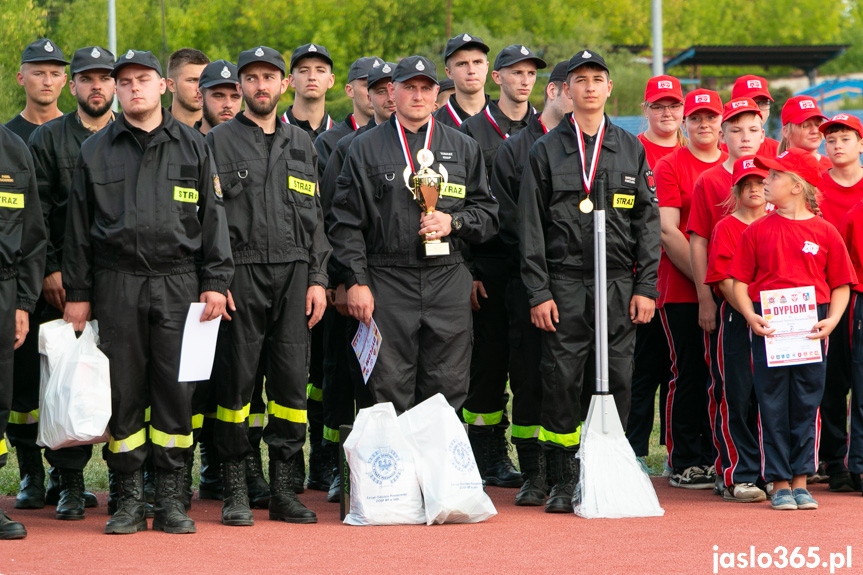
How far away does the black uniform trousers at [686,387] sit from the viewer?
8.41 m

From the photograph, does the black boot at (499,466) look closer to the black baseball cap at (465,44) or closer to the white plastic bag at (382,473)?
the white plastic bag at (382,473)

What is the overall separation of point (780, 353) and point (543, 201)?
1746 mm

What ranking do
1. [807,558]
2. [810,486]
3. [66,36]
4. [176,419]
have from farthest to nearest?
1. [66,36]
2. [810,486]
3. [176,419]
4. [807,558]

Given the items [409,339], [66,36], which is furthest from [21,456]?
[66,36]

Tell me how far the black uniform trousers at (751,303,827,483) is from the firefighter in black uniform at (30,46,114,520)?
4.23 meters

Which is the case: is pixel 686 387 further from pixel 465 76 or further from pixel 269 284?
pixel 269 284

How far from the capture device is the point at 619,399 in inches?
295

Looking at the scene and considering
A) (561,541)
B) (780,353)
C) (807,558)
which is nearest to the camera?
(807,558)

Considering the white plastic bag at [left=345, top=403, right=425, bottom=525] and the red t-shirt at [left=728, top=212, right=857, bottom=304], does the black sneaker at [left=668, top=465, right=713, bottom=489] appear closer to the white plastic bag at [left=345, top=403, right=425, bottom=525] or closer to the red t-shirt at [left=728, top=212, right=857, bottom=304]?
the red t-shirt at [left=728, top=212, right=857, bottom=304]

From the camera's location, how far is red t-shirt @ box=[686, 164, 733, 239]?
811 centimetres

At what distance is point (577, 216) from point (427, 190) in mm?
1003

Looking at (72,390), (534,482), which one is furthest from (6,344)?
(534,482)

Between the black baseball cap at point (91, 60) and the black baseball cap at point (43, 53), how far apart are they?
45 cm

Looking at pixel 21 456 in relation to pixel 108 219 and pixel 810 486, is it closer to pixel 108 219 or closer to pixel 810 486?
pixel 108 219
